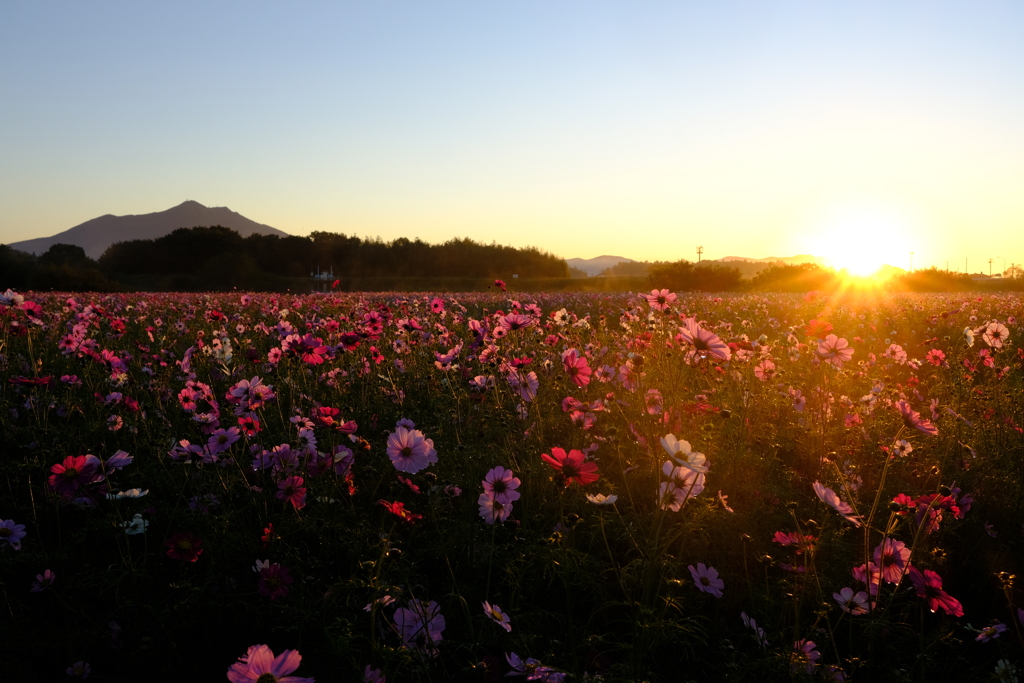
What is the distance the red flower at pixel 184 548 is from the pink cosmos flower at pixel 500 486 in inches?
27.6

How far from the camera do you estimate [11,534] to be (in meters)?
1.58

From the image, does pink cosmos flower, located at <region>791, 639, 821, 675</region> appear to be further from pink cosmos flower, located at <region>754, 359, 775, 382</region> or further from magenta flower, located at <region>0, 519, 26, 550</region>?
pink cosmos flower, located at <region>754, 359, 775, 382</region>

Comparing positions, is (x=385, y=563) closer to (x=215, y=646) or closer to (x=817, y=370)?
(x=215, y=646)

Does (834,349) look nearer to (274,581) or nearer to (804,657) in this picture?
(804,657)

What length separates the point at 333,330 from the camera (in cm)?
333

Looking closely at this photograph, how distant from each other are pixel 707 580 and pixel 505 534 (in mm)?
613

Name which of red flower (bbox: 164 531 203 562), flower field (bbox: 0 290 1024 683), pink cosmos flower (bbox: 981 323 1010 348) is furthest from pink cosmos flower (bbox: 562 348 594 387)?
Answer: pink cosmos flower (bbox: 981 323 1010 348)

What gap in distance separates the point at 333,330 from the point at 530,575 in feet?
6.89

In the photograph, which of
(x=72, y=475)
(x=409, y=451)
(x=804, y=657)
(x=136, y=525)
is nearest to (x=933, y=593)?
(x=804, y=657)

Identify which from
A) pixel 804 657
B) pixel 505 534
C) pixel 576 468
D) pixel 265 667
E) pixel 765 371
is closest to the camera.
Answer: pixel 265 667

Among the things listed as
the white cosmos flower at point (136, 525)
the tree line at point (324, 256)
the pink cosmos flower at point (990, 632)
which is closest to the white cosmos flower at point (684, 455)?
the pink cosmos flower at point (990, 632)

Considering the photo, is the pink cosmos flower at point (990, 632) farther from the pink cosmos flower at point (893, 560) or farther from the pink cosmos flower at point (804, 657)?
the pink cosmos flower at point (804, 657)

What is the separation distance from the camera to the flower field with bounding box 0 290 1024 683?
1.31 metres

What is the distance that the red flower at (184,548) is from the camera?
1.35 metres
